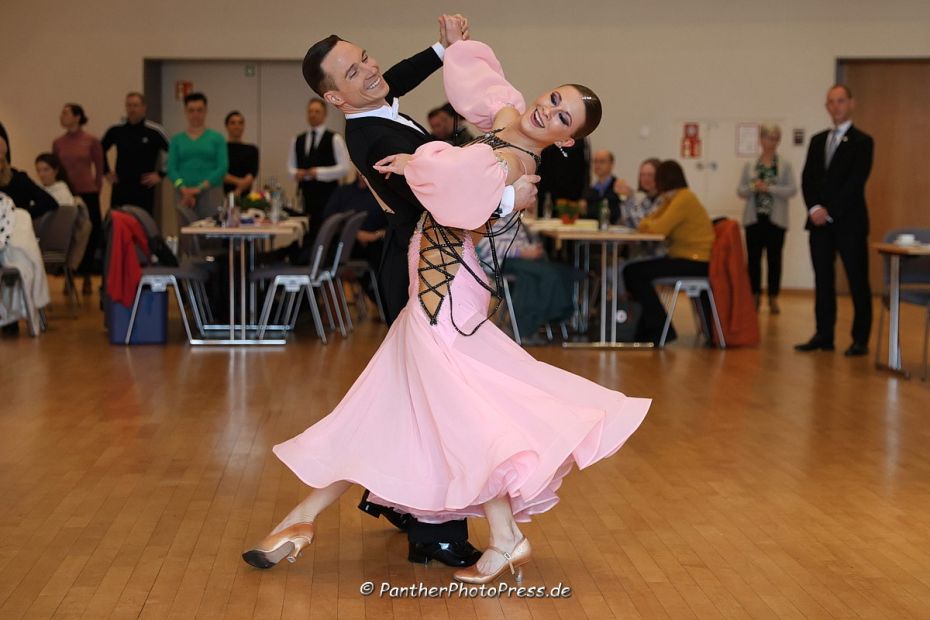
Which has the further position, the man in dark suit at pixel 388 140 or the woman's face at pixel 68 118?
the woman's face at pixel 68 118

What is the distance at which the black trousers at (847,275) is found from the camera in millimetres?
8250

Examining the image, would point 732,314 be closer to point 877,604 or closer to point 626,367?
point 626,367

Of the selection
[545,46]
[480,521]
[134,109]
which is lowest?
[480,521]

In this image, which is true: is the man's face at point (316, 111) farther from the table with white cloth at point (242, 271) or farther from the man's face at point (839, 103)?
the man's face at point (839, 103)

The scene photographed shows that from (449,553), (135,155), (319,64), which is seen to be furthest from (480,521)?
(135,155)

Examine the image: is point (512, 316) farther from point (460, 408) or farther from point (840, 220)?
point (460, 408)

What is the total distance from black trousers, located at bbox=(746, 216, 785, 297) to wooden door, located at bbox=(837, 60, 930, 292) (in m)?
2.39

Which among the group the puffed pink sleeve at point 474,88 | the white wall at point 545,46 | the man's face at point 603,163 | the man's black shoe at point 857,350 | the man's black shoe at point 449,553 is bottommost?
the man's black shoe at point 857,350

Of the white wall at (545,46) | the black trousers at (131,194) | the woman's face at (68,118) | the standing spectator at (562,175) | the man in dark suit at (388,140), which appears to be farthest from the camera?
the white wall at (545,46)

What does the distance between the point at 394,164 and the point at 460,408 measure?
623 millimetres

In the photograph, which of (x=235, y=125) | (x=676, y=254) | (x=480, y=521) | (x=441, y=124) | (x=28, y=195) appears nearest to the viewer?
(x=480, y=521)

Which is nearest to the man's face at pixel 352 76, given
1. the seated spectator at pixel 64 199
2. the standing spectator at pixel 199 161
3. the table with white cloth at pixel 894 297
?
the table with white cloth at pixel 894 297

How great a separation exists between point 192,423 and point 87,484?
1.16 meters

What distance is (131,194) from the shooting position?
461 inches
